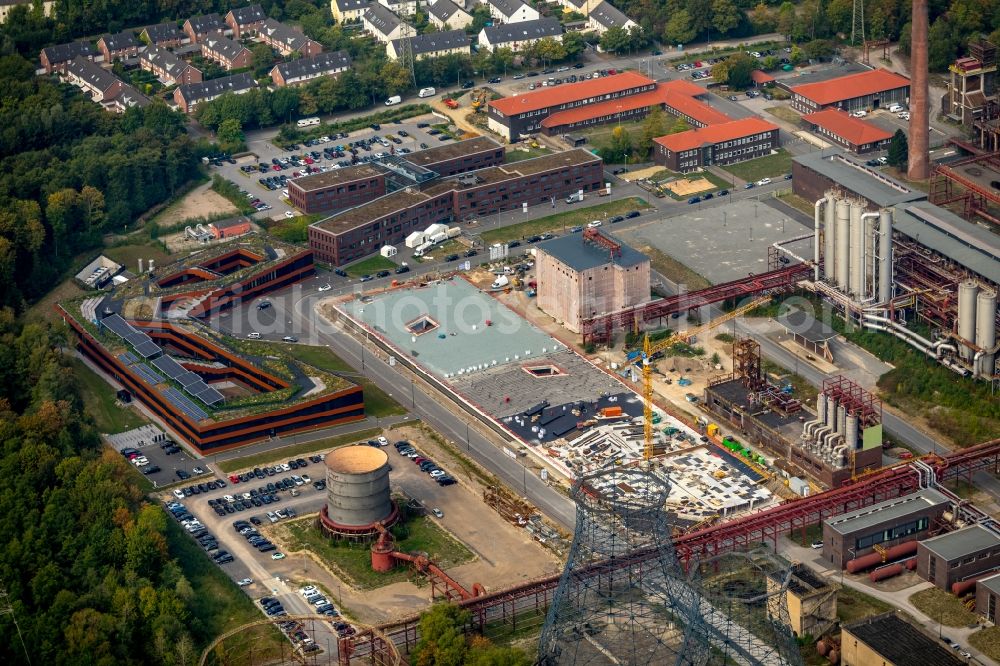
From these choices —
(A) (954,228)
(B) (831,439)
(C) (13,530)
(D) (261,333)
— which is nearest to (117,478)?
(C) (13,530)

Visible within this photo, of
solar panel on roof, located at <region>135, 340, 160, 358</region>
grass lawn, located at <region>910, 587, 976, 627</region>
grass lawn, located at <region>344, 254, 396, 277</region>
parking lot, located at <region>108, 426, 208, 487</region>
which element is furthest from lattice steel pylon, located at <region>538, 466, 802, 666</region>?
grass lawn, located at <region>344, 254, 396, 277</region>

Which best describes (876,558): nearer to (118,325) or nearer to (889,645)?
(889,645)

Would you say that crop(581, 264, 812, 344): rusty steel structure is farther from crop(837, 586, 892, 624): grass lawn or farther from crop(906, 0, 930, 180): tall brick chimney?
crop(837, 586, 892, 624): grass lawn

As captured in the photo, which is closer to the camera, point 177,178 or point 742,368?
point 742,368

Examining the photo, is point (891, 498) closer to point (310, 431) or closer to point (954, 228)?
point (954, 228)

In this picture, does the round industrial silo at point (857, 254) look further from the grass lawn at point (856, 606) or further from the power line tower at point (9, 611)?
the power line tower at point (9, 611)
